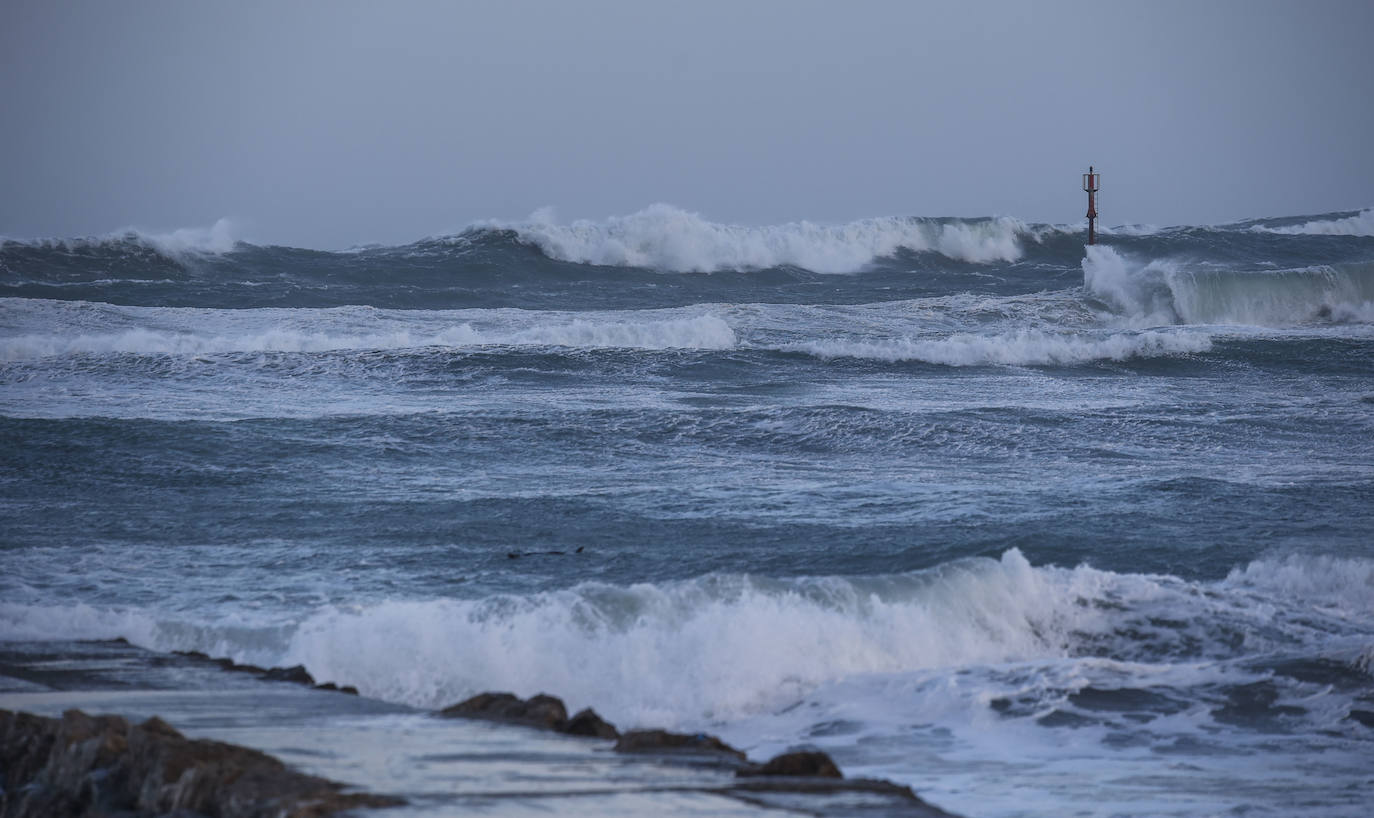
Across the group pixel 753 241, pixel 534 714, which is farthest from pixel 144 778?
pixel 753 241

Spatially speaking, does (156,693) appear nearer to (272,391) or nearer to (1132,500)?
(1132,500)

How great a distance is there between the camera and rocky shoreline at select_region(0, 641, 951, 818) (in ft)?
10.5

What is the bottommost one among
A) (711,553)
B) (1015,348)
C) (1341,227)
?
(711,553)

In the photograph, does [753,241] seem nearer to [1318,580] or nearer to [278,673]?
[1318,580]

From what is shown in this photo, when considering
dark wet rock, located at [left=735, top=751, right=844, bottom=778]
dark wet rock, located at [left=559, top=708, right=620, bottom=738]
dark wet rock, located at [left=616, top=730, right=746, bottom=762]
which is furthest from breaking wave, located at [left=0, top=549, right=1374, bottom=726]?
dark wet rock, located at [left=735, top=751, right=844, bottom=778]

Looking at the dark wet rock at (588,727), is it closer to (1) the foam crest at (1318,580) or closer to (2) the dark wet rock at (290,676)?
(2) the dark wet rock at (290,676)

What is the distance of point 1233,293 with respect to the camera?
90.7ft

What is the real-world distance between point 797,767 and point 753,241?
3130 centimetres

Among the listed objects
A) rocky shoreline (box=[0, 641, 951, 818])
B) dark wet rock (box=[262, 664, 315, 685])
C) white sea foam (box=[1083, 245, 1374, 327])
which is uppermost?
white sea foam (box=[1083, 245, 1374, 327])

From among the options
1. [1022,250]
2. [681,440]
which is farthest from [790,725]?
[1022,250]

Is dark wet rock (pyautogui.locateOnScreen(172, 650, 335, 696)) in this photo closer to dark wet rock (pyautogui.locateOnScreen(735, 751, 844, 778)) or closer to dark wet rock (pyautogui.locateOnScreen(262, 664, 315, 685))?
dark wet rock (pyautogui.locateOnScreen(262, 664, 315, 685))

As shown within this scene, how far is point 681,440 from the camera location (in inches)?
484

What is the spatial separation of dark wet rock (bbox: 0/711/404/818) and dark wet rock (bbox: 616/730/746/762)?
2.93 feet

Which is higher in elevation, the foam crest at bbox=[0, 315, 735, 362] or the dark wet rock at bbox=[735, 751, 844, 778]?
the foam crest at bbox=[0, 315, 735, 362]
